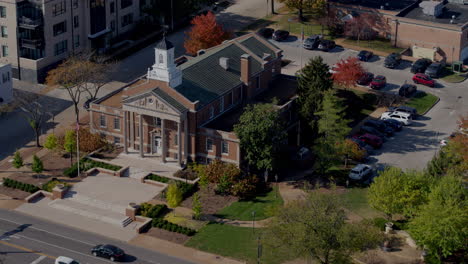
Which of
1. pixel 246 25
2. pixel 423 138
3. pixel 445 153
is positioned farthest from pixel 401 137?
pixel 246 25

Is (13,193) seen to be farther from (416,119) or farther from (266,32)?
(266,32)

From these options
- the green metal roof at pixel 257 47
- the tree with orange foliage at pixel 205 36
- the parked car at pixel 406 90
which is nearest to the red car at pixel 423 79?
the parked car at pixel 406 90

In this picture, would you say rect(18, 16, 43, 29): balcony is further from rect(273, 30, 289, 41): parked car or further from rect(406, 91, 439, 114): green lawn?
rect(406, 91, 439, 114): green lawn

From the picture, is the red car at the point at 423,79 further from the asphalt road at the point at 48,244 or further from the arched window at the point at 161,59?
the asphalt road at the point at 48,244

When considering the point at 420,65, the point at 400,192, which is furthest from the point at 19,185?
the point at 420,65

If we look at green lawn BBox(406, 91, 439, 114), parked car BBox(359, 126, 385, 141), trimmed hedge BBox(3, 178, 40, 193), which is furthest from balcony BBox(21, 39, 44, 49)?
green lawn BBox(406, 91, 439, 114)

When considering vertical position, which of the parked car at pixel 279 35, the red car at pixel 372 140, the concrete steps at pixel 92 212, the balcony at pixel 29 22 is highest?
the balcony at pixel 29 22

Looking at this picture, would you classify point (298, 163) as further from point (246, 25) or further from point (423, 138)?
point (246, 25)
